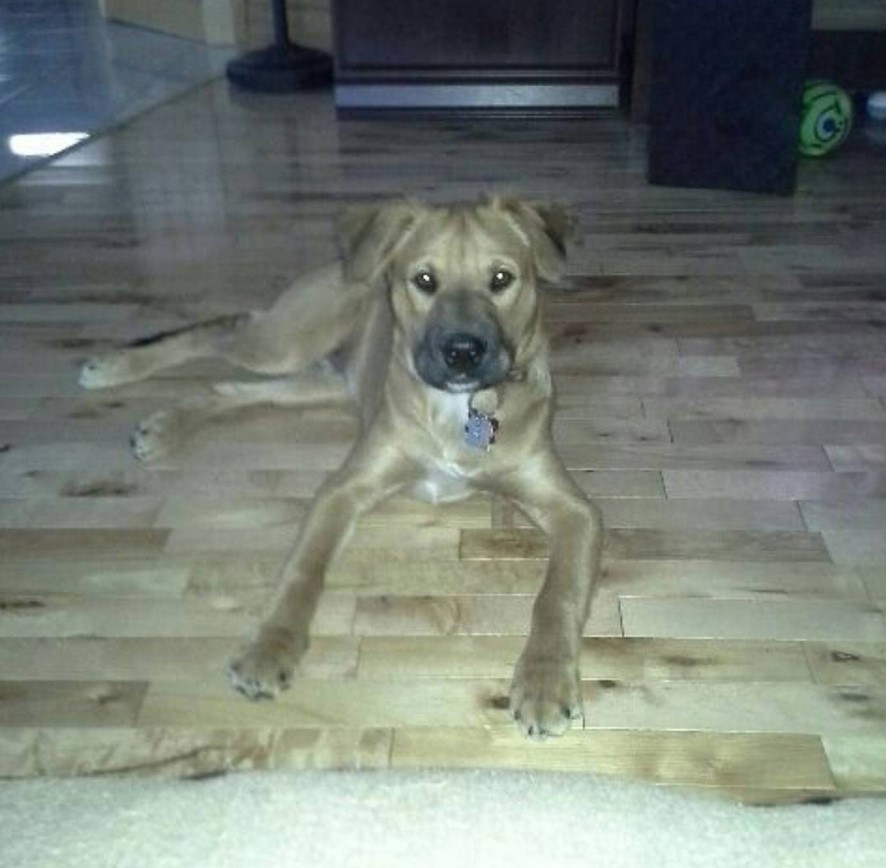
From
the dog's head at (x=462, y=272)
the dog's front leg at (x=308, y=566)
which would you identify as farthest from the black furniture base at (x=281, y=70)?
the dog's front leg at (x=308, y=566)

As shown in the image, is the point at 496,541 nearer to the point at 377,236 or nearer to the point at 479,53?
the point at 377,236

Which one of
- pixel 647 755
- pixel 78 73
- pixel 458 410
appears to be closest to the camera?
pixel 647 755

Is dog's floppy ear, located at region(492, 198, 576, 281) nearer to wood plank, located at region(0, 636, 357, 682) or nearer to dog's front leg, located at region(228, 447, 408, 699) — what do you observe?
dog's front leg, located at region(228, 447, 408, 699)

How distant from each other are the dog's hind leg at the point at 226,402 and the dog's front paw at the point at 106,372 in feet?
1.24

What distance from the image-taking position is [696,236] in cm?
479

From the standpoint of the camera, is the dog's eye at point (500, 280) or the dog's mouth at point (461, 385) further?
the dog's eye at point (500, 280)

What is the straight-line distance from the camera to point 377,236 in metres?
2.59

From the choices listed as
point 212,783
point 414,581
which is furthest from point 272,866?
point 414,581

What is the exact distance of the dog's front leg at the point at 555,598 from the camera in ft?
6.81

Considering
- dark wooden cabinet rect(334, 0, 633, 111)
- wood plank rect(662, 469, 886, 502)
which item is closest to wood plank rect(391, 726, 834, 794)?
wood plank rect(662, 469, 886, 502)

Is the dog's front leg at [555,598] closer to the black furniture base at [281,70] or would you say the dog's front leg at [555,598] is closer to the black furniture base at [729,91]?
the black furniture base at [729,91]

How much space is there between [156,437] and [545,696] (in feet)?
5.09

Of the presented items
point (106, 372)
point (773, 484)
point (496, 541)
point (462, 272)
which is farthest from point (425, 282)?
point (106, 372)

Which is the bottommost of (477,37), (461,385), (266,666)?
(266,666)
